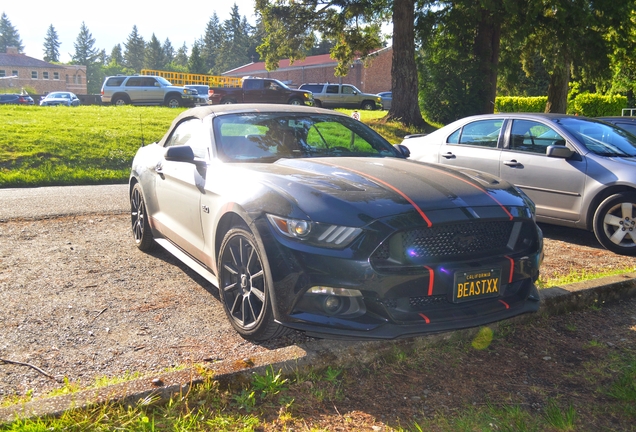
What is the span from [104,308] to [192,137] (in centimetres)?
168

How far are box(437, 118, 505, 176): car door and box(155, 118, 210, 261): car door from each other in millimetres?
3983

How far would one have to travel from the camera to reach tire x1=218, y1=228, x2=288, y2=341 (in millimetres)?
3709

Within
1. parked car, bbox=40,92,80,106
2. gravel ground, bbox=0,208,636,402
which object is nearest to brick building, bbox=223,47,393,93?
parked car, bbox=40,92,80,106

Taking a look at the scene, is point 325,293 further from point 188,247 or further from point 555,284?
point 555,284

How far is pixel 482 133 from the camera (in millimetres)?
8180

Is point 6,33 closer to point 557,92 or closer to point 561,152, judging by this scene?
point 557,92

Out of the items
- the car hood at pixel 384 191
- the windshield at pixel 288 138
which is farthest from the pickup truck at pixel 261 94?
the car hood at pixel 384 191

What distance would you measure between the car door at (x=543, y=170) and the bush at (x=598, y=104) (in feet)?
80.9

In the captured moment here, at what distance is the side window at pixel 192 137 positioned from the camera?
16.5 ft

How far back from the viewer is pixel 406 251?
11.5ft

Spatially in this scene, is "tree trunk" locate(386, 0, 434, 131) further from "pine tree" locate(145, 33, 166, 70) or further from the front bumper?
"pine tree" locate(145, 33, 166, 70)

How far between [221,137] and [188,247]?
3.04 feet

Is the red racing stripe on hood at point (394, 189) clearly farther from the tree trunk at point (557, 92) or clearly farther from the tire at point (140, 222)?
the tree trunk at point (557, 92)

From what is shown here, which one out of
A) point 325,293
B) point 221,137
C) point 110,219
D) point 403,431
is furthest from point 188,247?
point 110,219
